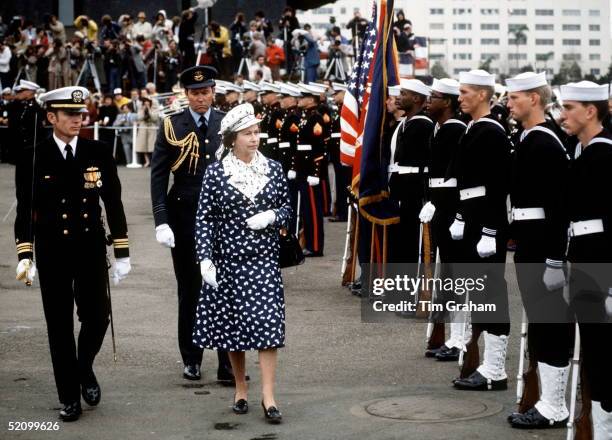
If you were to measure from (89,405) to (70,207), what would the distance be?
1.36 m

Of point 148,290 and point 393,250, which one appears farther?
point 148,290

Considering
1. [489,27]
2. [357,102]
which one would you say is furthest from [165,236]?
[489,27]

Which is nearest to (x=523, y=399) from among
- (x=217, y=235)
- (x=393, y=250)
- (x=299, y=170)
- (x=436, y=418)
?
(x=436, y=418)

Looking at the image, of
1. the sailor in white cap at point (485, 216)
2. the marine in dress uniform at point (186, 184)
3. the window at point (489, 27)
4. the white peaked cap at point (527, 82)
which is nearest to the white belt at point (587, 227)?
the white peaked cap at point (527, 82)

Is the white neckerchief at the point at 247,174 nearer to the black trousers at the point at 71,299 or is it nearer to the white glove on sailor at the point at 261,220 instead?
the white glove on sailor at the point at 261,220

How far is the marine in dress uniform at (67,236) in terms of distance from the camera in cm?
790

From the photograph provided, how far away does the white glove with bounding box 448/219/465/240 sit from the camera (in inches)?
334

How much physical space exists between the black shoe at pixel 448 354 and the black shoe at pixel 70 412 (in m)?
3.09

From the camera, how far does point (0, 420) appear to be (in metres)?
7.74

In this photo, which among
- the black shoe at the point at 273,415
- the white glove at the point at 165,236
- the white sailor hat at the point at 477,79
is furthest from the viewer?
the white glove at the point at 165,236

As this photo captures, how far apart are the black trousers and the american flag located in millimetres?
4849

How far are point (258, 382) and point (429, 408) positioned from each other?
150cm

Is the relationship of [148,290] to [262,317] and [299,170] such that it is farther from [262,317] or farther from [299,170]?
[262,317]

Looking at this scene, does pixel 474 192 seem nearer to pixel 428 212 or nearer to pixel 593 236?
pixel 428 212
